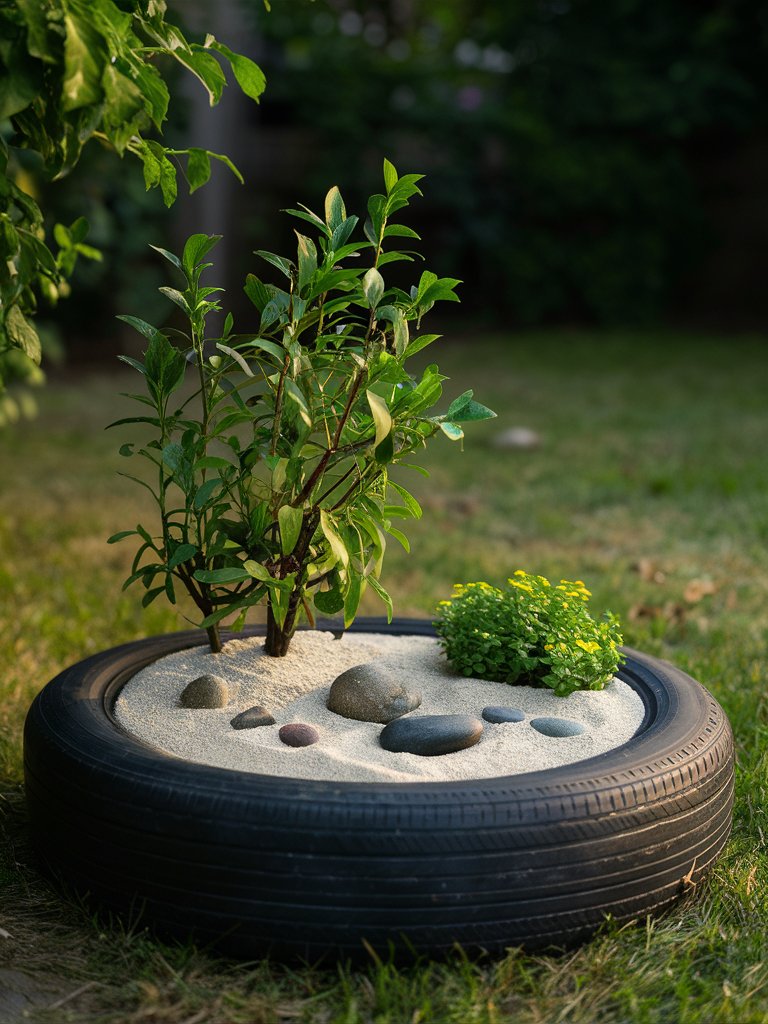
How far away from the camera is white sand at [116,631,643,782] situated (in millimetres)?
1998

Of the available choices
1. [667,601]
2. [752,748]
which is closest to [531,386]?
[667,601]

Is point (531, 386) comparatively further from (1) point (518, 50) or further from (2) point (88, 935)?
(2) point (88, 935)

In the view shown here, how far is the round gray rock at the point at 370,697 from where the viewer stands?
7.27 ft

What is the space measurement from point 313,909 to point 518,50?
Result: 1214 cm

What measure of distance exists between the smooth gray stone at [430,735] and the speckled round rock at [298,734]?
0.13 meters

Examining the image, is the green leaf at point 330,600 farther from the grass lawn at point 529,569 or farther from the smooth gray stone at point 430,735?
the grass lawn at point 529,569

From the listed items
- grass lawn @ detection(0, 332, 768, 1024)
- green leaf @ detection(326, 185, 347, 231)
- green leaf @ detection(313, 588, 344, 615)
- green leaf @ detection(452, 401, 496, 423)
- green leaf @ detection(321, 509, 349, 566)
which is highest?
green leaf @ detection(326, 185, 347, 231)

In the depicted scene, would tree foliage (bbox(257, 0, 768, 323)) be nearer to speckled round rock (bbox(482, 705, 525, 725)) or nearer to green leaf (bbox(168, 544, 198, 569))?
green leaf (bbox(168, 544, 198, 569))

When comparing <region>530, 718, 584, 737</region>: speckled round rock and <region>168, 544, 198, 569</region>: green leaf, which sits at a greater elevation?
<region>168, 544, 198, 569</region>: green leaf

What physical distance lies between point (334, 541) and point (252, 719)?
0.39m

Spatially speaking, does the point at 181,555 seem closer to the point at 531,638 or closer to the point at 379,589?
the point at 379,589

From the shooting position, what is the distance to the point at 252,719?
2.17 meters

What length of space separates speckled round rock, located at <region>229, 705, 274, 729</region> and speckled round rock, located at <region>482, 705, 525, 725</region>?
426 mm

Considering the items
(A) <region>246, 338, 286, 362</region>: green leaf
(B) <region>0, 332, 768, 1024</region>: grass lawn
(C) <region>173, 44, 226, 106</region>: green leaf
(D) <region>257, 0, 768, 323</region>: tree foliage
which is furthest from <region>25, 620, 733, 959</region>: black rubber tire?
(D) <region>257, 0, 768, 323</region>: tree foliage
